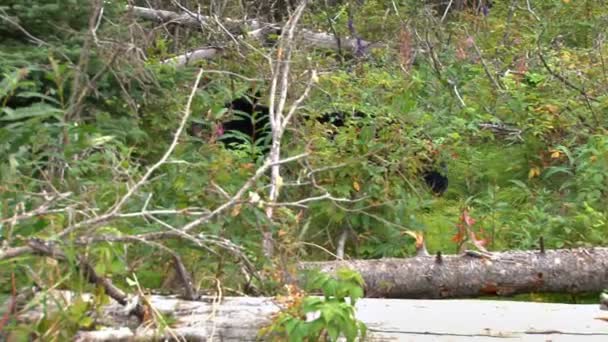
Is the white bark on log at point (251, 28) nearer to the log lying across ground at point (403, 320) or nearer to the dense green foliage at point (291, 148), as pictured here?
the dense green foliage at point (291, 148)

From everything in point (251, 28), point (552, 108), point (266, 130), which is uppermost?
point (266, 130)

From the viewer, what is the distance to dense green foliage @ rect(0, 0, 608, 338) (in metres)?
4.21

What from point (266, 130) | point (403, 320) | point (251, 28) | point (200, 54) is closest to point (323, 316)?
point (403, 320)

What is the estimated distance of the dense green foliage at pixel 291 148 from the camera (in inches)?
166

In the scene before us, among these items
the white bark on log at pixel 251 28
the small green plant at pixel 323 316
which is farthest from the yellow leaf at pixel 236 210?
the white bark on log at pixel 251 28

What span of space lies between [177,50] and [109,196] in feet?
17.1

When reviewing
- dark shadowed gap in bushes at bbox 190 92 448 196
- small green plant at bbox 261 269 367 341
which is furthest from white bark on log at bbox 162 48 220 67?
small green plant at bbox 261 269 367 341

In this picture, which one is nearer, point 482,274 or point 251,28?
point 482,274

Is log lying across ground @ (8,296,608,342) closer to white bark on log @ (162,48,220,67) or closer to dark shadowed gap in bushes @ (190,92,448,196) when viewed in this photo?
dark shadowed gap in bushes @ (190,92,448,196)

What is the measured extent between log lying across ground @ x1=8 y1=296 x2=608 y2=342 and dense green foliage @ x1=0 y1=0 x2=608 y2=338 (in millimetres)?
215

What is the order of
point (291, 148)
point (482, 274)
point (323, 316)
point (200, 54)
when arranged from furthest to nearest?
point (200, 54) → point (291, 148) → point (482, 274) → point (323, 316)

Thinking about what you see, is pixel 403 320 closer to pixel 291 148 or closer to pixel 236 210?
pixel 236 210

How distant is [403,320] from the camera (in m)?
4.44

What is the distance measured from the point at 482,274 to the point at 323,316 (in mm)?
2078
